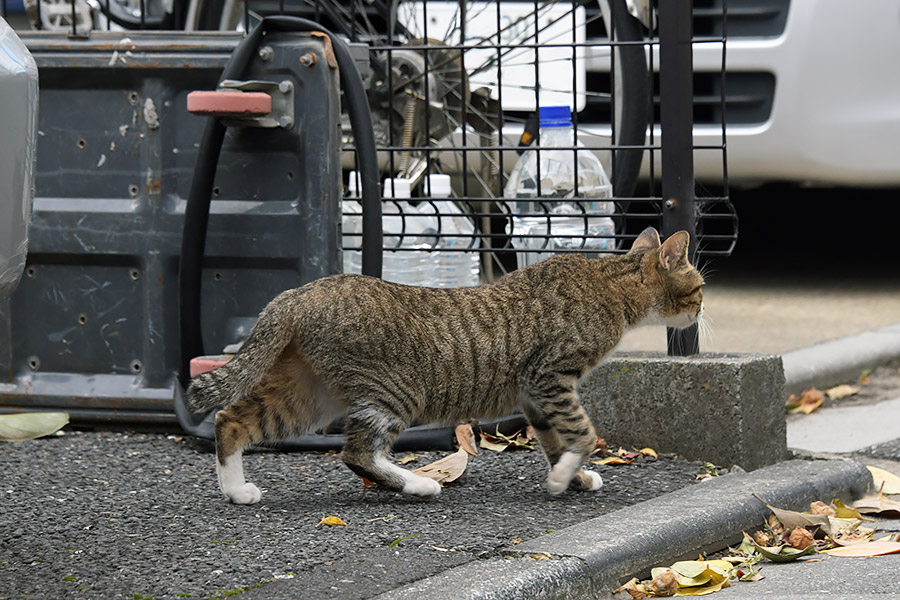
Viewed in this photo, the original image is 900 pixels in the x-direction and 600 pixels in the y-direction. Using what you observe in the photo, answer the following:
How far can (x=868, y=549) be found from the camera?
261 cm

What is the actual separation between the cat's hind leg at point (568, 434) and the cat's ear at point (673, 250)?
1.40ft

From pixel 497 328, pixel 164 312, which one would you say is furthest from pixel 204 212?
pixel 497 328

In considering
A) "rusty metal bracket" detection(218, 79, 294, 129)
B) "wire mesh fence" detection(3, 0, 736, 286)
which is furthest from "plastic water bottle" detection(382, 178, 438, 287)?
"rusty metal bracket" detection(218, 79, 294, 129)

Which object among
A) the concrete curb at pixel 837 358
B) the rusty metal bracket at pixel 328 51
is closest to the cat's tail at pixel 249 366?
the rusty metal bracket at pixel 328 51

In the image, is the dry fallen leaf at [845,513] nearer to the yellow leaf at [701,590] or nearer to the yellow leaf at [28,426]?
the yellow leaf at [701,590]

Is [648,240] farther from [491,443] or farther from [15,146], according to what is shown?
[15,146]

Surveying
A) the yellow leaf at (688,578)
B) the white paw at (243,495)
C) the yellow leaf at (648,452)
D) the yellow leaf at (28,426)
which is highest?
the yellow leaf at (28,426)

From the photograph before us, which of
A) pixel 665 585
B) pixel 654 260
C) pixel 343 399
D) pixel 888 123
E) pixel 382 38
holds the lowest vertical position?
pixel 665 585

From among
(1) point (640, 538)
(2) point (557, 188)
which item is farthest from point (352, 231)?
(1) point (640, 538)

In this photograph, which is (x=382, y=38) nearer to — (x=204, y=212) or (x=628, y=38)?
(x=628, y=38)

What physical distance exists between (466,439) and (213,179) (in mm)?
1016

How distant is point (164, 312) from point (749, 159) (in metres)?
3.11

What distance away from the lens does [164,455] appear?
3262 mm

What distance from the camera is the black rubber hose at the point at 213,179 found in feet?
10.5
